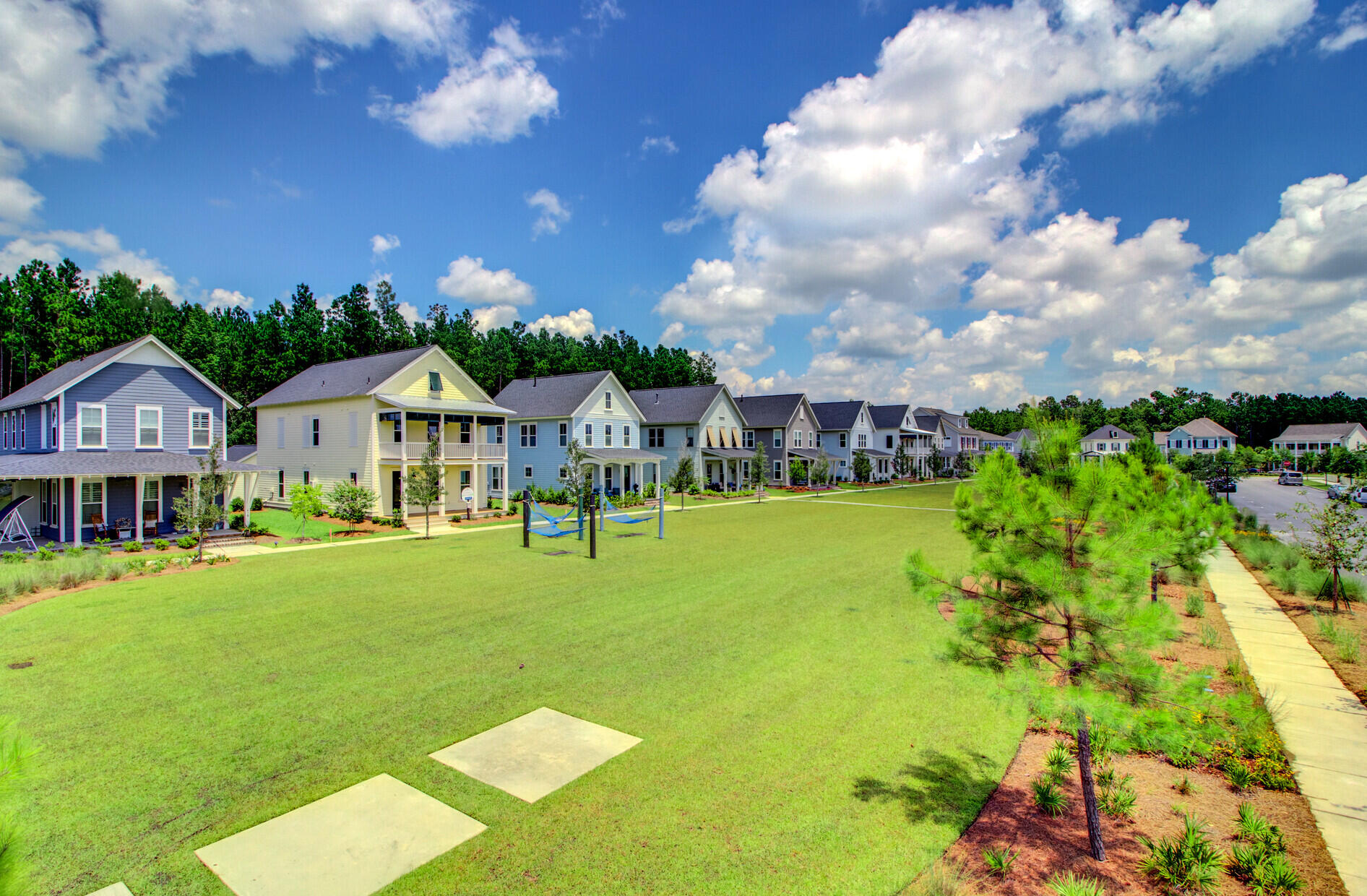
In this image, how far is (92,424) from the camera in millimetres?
22484

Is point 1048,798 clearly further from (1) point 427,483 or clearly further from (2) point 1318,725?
(1) point 427,483

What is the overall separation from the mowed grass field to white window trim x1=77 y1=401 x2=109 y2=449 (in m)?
12.1

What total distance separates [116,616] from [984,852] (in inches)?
576

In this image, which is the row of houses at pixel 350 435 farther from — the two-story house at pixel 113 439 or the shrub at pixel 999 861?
the shrub at pixel 999 861

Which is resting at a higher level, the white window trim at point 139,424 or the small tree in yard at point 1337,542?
the white window trim at point 139,424

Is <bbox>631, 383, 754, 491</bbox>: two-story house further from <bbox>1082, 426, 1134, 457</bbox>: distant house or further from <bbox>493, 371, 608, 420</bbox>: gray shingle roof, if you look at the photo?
<bbox>1082, 426, 1134, 457</bbox>: distant house

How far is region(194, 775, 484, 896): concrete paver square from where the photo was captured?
4.38 meters

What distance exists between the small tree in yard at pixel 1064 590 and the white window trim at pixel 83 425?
29356 mm

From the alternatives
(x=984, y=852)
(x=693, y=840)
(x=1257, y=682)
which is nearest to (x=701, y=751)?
(x=693, y=840)

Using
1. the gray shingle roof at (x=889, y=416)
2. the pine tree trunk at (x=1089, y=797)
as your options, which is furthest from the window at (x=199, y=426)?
the gray shingle roof at (x=889, y=416)

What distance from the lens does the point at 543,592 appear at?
44.3 feet

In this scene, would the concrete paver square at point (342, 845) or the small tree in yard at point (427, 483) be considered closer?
the concrete paver square at point (342, 845)

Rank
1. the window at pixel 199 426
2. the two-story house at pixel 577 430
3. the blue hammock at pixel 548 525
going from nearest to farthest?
the blue hammock at pixel 548 525 → the window at pixel 199 426 → the two-story house at pixel 577 430

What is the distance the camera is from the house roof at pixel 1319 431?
283 ft
